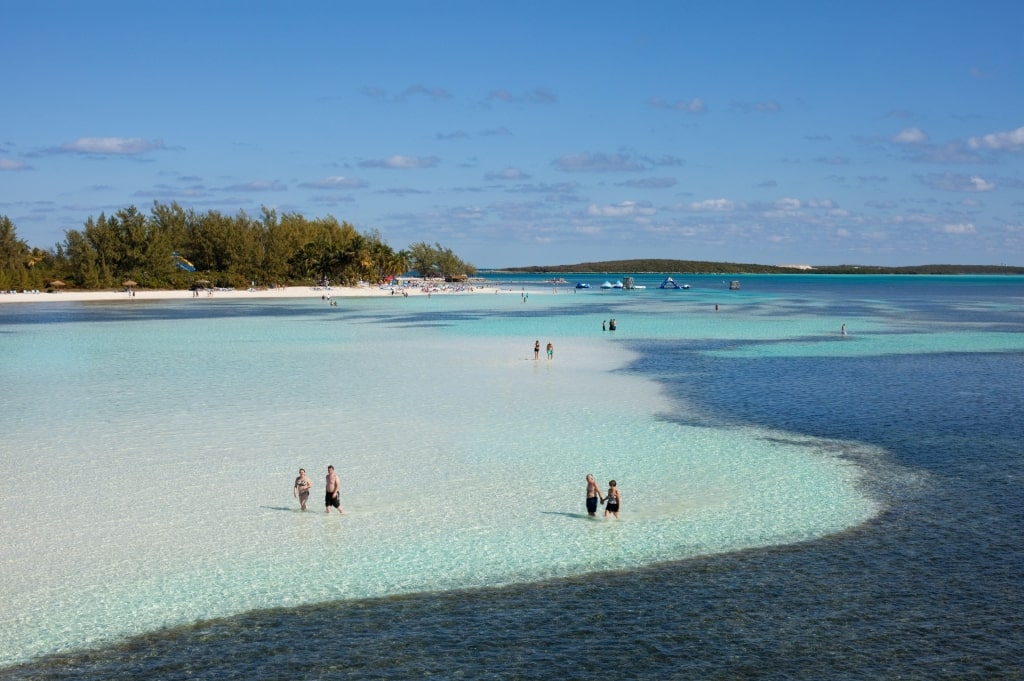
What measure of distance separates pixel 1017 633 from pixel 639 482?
12433 mm

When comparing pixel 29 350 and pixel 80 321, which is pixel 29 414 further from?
pixel 80 321

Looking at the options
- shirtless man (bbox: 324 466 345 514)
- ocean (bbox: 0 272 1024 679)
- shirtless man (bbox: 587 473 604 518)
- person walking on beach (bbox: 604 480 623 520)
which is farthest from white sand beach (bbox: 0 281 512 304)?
person walking on beach (bbox: 604 480 623 520)

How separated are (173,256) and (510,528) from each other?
17344 cm

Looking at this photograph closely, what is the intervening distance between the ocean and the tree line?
425ft

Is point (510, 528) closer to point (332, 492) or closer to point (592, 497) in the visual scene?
point (592, 497)

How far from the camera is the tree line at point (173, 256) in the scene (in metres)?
169

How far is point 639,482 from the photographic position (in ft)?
91.5

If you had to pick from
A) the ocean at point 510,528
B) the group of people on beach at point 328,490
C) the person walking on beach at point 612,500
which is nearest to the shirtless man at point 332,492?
the group of people on beach at point 328,490

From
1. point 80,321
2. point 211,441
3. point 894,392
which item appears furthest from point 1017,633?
point 80,321

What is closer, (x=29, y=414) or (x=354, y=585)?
(x=354, y=585)

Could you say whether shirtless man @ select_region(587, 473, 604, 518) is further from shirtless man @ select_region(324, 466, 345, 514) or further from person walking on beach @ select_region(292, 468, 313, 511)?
person walking on beach @ select_region(292, 468, 313, 511)

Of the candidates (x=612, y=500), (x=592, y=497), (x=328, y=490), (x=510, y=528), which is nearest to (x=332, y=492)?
(x=328, y=490)

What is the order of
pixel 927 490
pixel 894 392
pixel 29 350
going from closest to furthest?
1. pixel 927 490
2. pixel 894 392
3. pixel 29 350

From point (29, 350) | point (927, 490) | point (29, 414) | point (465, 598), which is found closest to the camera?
point (465, 598)
